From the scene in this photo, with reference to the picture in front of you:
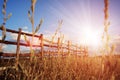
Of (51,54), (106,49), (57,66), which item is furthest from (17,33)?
(106,49)

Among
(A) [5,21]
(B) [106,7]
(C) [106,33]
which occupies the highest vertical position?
(B) [106,7]

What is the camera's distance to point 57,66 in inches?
115

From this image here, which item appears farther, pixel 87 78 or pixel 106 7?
pixel 87 78

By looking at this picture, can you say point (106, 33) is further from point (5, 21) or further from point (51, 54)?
point (51, 54)

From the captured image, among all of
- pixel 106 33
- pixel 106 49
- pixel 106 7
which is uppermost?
pixel 106 7

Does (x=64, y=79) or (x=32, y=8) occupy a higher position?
(x=32, y=8)

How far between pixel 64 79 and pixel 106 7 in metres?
1.41

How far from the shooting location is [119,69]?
13.3 ft

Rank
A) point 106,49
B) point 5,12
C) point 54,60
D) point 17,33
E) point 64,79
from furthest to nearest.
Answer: point 17,33 → point 54,60 → point 64,79 → point 5,12 → point 106,49

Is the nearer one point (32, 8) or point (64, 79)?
point (32, 8)

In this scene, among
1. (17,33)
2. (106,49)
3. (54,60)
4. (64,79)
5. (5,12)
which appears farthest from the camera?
(17,33)

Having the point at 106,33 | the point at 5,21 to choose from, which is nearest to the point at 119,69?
the point at 106,33

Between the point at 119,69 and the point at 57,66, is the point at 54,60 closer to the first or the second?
the point at 57,66

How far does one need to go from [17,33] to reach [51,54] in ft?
16.5
